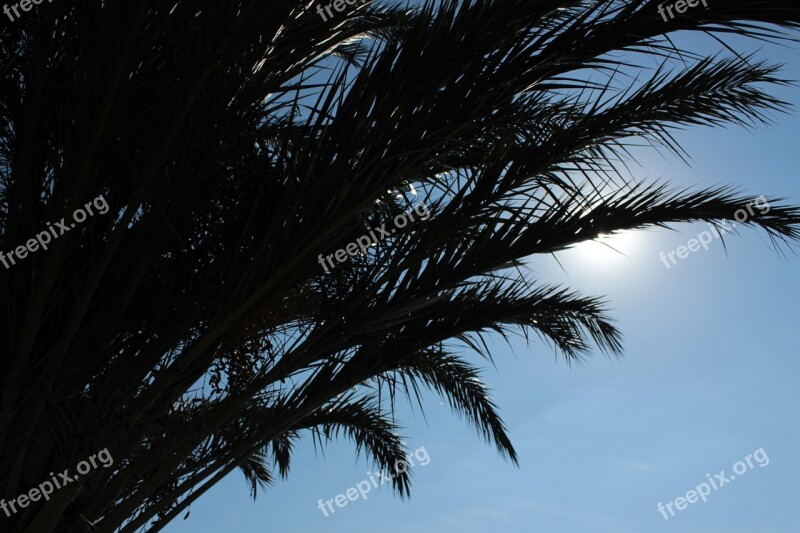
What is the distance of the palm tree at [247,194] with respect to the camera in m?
2.62

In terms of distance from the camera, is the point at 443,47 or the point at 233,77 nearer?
the point at 443,47

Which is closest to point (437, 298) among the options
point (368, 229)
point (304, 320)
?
point (368, 229)

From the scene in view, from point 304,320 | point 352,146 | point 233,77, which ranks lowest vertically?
point 304,320

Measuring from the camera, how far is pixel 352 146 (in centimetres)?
277

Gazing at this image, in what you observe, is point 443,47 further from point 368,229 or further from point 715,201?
point 715,201

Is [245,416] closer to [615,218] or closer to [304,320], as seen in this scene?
[304,320]

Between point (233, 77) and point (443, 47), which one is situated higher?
point (233, 77)

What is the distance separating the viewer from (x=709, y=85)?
3436mm

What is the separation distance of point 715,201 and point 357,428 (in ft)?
13.3

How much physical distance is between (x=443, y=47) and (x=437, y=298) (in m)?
1.14

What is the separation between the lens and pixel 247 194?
126 inches

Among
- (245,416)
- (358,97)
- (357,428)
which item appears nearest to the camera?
(358,97)

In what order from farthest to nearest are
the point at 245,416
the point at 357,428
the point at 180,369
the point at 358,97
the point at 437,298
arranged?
the point at 357,428
the point at 245,416
the point at 437,298
the point at 180,369
the point at 358,97

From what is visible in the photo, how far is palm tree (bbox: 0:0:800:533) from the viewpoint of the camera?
262 centimetres
